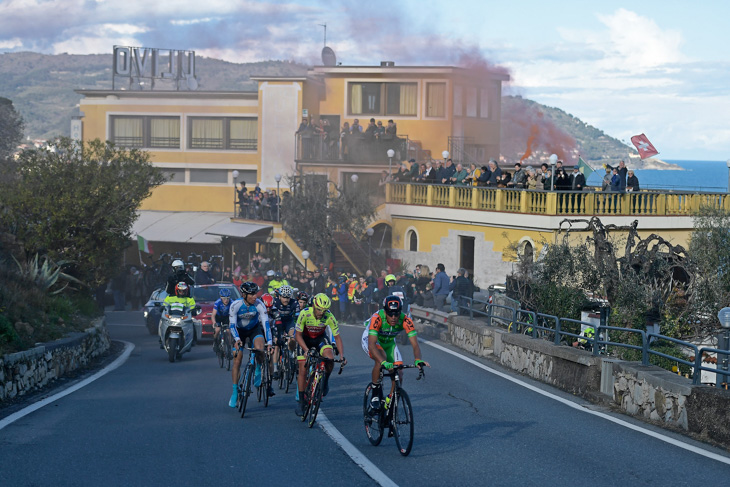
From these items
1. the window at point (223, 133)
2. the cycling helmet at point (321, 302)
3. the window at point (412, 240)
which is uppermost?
the window at point (223, 133)

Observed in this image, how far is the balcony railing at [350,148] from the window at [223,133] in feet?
23.5

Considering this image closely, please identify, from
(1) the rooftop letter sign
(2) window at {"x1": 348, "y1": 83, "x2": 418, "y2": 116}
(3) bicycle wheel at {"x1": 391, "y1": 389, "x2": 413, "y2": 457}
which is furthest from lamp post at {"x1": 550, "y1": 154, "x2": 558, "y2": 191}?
(1) the rooftop letter sign

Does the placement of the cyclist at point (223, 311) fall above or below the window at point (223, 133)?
below

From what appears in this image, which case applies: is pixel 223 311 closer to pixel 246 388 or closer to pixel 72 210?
pixel 246 388

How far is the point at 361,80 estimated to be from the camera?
4997 cm

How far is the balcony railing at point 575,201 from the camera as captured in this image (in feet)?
103

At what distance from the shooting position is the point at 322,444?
1091cm

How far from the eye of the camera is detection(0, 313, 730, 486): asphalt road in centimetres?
938

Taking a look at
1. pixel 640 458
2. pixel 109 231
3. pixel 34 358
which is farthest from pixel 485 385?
pixel 109 231

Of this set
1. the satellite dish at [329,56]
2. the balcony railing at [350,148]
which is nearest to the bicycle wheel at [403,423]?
the balcony railing at [350,148]

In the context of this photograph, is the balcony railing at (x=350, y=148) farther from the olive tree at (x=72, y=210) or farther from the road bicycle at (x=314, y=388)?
the road bicycle at (x=314, y=388)

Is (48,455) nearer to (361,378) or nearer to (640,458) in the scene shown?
(640,458)

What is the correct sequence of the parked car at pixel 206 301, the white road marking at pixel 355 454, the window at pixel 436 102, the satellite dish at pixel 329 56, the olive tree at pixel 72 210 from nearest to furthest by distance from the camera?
the white road marking at pixel 355 454, the parked car at pixel 206 301, the olive tree at pixel 72 210, the window at pixel 436 102, the satellite dish at pixel 329 56

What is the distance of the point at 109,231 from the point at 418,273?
1035 cm
